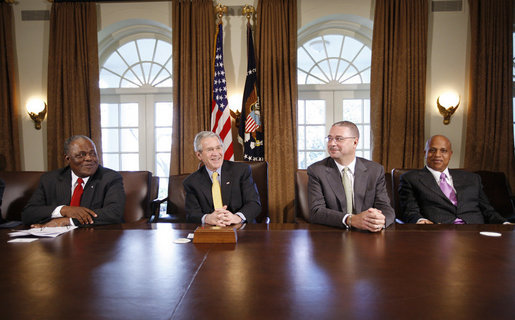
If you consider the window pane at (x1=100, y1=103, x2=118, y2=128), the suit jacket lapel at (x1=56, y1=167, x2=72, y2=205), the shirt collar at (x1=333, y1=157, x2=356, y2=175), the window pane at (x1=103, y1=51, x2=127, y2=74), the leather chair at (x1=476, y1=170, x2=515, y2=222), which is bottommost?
the leather chair at (x1=476, y1=170, x2=515, y2=222)

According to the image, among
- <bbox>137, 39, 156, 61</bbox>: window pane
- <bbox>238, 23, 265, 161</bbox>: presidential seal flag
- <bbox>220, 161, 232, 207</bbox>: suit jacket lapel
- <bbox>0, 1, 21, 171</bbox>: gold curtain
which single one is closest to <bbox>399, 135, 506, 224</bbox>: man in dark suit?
<bbox>220, 161, 232, 207</bbox>: suit jacket lapel

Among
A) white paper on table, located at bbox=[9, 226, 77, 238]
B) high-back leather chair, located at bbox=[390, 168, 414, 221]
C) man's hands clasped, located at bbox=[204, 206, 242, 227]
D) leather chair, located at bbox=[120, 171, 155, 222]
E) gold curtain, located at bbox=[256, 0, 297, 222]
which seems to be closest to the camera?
white paper on table, located at bbox=[9, 226, 77, 238]

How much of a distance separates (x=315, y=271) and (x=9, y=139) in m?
4.88

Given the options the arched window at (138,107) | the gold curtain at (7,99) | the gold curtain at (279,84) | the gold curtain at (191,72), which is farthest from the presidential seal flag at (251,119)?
the gold curtain at (7,99)

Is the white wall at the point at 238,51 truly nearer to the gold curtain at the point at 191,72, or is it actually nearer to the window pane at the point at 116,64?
the gold curtain at the point at 191,72

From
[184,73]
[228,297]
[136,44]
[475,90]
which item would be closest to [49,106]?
[136,44]

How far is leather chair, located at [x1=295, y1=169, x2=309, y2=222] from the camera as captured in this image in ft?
8.70

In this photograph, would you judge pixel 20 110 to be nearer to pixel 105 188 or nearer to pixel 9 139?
pixel 9 139

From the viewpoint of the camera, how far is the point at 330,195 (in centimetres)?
233

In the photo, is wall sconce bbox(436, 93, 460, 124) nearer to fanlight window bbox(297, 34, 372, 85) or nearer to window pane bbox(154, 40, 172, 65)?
fanlight window bbox(297, 34, 372, 85)

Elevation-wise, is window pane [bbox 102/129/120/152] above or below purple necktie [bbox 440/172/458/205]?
above

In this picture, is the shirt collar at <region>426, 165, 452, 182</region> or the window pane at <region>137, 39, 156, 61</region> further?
the window pane at <region>137, 39, 156, 61</region>

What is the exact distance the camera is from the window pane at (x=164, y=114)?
192 inches

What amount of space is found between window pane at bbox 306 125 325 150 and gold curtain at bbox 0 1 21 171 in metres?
3.97
